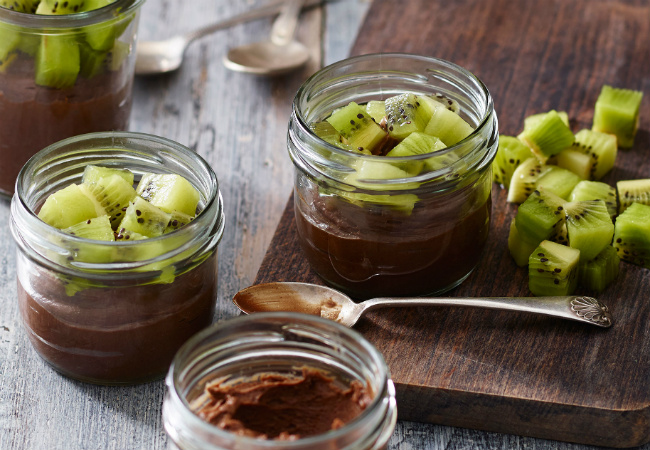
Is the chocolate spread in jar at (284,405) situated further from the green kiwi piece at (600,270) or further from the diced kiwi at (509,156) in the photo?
the diced kiwi at (509,156)

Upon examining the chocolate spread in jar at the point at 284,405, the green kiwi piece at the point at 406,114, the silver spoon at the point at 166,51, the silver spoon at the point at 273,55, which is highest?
the green kiwi piece at the point at 406,114

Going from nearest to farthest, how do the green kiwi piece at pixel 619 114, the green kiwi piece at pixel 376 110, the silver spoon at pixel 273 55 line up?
the green kiwi piece at pixel 376 110 < the green kiwi piece at pixel 619 114 < the silver spoon at pixel 273 55

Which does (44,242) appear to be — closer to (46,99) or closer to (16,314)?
(16,314)

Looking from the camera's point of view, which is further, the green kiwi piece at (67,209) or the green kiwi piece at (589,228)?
the green kiwi piece at (589,228)

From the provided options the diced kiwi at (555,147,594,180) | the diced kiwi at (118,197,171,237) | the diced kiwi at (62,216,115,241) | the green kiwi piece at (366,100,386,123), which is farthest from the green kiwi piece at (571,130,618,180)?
the diced kiwi at (62,216,115,241)

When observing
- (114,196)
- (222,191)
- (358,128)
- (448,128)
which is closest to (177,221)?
(114,196)

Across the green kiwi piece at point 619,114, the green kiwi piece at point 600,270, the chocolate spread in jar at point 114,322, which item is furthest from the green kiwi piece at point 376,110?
the green kiwi piece at point 619,114

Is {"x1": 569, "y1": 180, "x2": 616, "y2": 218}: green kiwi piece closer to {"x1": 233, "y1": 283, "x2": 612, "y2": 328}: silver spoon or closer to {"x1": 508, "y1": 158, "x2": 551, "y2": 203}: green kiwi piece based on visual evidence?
{"x1": 508, "y1": 158, "x2": 551, "y2": 203}: green kiwi piece
